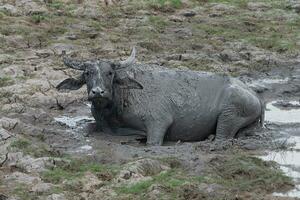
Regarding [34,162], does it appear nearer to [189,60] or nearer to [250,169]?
[250,169]

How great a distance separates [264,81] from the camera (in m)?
15.4

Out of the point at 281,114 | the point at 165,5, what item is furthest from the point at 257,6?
the point at 281,114

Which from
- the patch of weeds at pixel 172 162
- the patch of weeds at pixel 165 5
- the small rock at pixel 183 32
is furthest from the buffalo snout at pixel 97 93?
the patch of weeds at pixel 165 5

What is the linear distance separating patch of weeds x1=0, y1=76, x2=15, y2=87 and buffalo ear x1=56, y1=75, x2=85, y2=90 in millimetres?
2573

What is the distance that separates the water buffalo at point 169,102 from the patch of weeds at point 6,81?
2581mm

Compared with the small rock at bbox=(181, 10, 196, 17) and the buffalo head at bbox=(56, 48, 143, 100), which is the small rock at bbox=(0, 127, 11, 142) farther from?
the small rock at bbox=(181, 10, 196, 17)

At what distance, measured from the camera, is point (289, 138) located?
11.6 m

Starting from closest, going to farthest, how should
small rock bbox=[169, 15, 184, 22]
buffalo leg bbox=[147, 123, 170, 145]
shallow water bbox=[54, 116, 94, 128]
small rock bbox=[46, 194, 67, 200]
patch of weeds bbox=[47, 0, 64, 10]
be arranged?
small rock bbox=[46, 194, 67, 200] < buffalo leg bbox=[147, 123, 170, 145] < shallow water bbox=[54, 116, 94, 128] < small rock bbox=[169, 15, 184, 22] < patch of weeds bbox=[47, 0, 64, 10]

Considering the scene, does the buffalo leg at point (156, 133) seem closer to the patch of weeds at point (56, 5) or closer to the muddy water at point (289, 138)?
→ the muddy water at point (289, 138)

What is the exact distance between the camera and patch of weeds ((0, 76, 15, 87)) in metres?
14.0

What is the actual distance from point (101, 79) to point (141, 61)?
497cm

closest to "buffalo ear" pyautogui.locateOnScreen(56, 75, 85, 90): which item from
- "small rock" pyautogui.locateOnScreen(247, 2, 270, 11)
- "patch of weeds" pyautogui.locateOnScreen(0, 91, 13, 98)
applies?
"patch of weeds" pyautogui.locateOnScreen(0, 91, 13, 98)

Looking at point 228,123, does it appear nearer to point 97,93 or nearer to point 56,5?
point 97,93

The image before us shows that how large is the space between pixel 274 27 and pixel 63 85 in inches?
349
